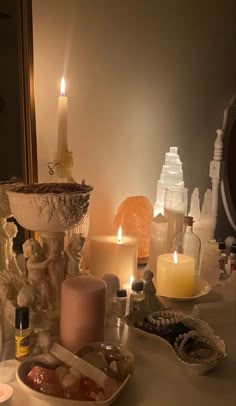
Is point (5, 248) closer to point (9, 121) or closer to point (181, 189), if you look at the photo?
point (9, 121)

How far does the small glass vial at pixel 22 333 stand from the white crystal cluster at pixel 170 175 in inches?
26.8

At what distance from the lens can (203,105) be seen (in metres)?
1.52

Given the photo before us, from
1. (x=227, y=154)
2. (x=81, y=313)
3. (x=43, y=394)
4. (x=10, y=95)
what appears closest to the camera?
(x=43, y=394)

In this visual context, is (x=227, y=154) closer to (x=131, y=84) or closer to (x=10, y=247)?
(x=131, y=84)

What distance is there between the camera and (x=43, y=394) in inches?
23.7

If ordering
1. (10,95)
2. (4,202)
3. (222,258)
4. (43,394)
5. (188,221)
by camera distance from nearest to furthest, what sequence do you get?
(43,394), (4,202), (10,95), (188,221), (222,258)

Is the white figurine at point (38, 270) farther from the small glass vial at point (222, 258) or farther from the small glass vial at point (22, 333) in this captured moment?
the small glass vial at point (222, 258)

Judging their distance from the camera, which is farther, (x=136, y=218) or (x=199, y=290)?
(x=136, y=218)

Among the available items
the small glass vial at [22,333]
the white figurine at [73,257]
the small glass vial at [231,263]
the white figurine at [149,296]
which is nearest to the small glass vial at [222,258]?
the small glass vial at [231,263]

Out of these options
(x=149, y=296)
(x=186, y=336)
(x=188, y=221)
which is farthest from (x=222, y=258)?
(x=186, y=336)

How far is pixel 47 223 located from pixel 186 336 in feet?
1.01

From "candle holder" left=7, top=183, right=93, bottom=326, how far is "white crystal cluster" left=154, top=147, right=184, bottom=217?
0.51 m

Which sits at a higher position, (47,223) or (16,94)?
(16,94)

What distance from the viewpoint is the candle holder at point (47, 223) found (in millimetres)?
751
